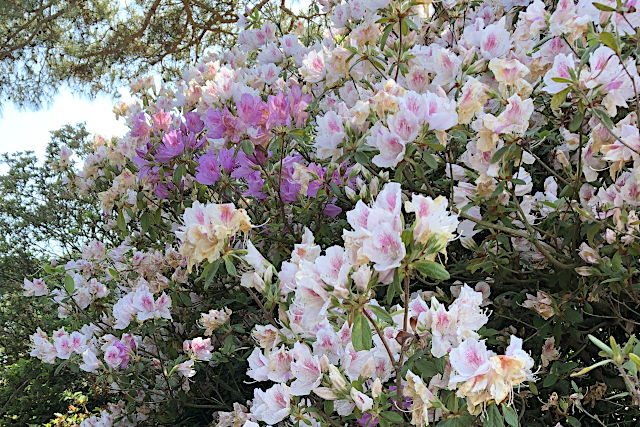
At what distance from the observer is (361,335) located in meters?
0.87

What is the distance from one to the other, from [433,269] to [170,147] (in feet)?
3.74

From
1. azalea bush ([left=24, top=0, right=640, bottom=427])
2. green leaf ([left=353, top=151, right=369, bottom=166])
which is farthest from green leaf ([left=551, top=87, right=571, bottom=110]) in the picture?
green leaf ([left=353, top=151, right=369, bottom=166])

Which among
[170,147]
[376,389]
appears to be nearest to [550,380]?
[376,389]

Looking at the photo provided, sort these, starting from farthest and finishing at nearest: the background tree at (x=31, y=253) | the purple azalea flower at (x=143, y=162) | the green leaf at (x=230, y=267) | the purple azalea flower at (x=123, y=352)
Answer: the background tree at (x=31, y=253)
the purple azalea flower at (x=123, y=352)
the purple azalea flower at (x=143, y=162)
the green leaf at (x=230, y=267)

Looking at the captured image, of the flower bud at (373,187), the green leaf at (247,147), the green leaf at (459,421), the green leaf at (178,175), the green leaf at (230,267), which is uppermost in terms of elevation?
the green leaf at (178,175)

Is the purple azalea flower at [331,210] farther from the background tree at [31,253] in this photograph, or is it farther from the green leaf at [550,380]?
the background tree at [31,253]

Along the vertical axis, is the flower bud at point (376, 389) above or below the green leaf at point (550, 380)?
above

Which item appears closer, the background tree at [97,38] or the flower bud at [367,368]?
the flower bud at [367,368]

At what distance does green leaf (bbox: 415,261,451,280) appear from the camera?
838mm

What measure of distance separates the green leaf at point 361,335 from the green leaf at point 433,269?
0.11 m

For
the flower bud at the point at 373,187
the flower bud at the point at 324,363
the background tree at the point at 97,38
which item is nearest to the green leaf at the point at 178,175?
the flower bud at the point at 373,187

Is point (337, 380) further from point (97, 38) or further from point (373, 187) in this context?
point (97, 38)

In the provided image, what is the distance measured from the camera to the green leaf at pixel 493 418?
0.89 m

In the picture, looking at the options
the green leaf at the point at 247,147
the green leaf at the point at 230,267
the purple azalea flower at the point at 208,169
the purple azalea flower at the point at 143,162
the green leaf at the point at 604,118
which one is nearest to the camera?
the green leaf at the point at 230,267
